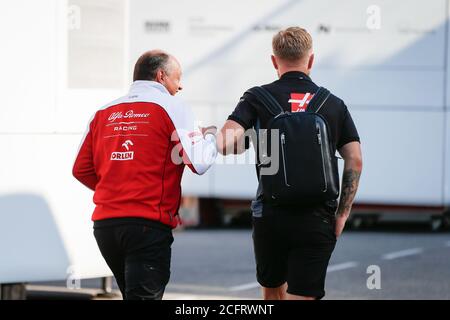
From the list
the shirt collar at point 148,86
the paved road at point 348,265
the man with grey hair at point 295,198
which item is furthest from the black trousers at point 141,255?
the paved road at point 348,265

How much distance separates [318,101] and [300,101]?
9cm

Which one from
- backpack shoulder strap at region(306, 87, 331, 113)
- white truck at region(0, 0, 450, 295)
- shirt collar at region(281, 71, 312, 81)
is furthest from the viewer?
white truck at region(0, 0, 450, 295)

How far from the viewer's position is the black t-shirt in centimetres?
536

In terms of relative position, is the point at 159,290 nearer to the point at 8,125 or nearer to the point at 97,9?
the point at 8,125

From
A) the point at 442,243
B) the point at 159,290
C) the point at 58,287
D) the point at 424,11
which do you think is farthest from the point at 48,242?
the point at 424,11

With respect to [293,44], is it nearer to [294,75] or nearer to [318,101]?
[294,75]

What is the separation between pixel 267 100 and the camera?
211 inches

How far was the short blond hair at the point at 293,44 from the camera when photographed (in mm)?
5406

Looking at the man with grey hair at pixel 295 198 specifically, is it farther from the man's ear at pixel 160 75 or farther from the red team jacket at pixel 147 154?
the man's ear at pixel 160 75

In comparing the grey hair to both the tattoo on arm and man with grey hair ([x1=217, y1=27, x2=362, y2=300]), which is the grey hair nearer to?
man with grey hair ([x1=217, y1=27, x2=362, y2=300])

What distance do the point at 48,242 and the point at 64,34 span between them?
1.61m

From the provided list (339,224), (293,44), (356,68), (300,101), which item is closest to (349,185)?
(339,224)


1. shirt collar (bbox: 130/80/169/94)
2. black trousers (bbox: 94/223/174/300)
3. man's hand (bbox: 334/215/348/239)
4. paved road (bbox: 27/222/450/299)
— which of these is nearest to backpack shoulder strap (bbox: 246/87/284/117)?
shirt collar (bbox: 130/80/169/94)

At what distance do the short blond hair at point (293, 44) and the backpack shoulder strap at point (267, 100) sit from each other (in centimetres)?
21
